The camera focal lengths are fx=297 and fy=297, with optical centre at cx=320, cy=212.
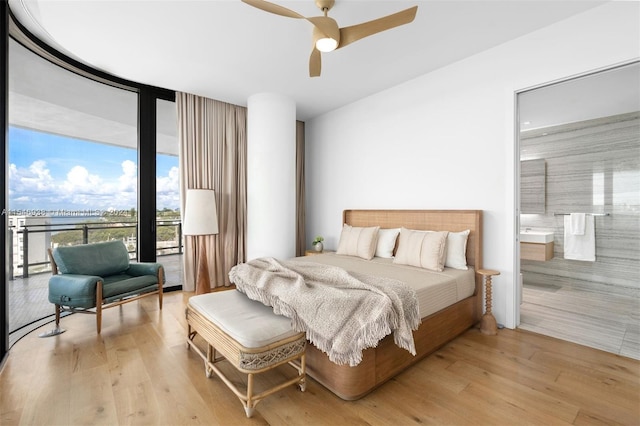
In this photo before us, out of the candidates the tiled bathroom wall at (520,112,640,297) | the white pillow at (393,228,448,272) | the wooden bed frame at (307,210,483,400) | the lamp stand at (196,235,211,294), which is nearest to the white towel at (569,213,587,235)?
the tiled bathroom wall at (520,112,640,297)

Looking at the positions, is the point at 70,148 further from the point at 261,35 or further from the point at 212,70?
the point at 261,35

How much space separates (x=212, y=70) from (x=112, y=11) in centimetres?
110

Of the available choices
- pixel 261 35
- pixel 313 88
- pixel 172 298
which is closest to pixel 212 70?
pixel 261 35

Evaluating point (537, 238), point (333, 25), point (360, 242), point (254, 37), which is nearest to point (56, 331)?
point (360, 242)

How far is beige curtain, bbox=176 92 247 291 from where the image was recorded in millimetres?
4094

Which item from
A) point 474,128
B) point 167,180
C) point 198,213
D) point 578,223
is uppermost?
point 474,128

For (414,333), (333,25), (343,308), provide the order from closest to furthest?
(343,308) < (333,25) < (414,333)

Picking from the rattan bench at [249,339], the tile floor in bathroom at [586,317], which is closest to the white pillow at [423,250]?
the tile floor in bathroom at [586,317]

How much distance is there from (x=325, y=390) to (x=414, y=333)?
29.8 inches

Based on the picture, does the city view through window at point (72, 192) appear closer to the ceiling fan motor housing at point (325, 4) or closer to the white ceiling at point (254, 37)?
the white ceiling at point (254, 37)

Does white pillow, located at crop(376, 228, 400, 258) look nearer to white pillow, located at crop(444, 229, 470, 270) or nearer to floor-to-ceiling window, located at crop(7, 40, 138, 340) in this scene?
white pillow, located at crop(444, 229, 470, 270)

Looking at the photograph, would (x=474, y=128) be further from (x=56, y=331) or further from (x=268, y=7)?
(x=56, y=331)

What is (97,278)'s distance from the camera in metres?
2.71

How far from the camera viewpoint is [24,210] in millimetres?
2990
